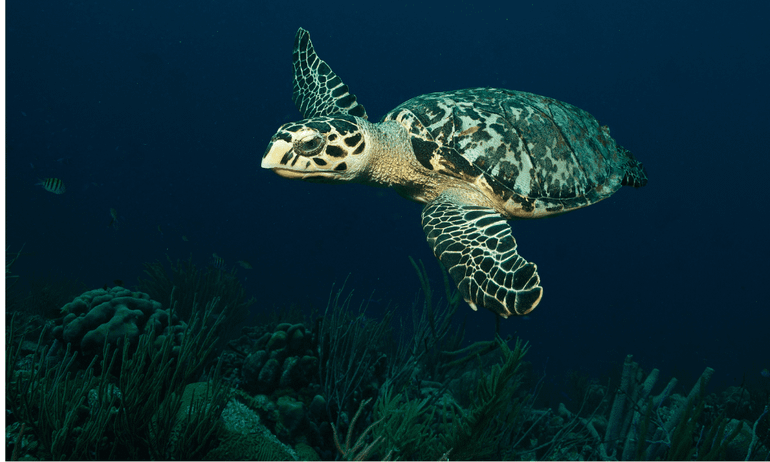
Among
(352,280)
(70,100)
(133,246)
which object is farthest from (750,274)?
(70,100)

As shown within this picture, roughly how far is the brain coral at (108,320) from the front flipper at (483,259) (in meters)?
1.83

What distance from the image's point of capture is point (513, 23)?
30.0m

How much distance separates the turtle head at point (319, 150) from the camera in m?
2.61

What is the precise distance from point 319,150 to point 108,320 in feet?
6.39

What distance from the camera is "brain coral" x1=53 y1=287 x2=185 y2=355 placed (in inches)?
101

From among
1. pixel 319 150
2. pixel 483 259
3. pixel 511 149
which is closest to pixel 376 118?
pixel 511 149

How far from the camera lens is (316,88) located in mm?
4004

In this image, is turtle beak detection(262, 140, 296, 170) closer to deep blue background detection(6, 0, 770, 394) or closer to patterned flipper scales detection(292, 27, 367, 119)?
patterned flipper scales detection(292, 27, 367, 119)

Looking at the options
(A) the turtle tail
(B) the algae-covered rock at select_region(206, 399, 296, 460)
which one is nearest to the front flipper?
(B) the algae-covered rock at select_region(206, 399, 296, 460)

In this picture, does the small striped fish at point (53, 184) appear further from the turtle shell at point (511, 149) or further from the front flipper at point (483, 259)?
the front flipper at point (483, 259)

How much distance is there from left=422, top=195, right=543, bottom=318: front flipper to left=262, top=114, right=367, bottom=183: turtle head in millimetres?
741

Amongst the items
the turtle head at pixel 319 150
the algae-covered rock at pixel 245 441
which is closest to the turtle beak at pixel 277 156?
the turtle head at pixel 319 150

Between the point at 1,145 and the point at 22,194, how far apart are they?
130 ft

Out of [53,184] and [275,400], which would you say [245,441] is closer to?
[275,400]
